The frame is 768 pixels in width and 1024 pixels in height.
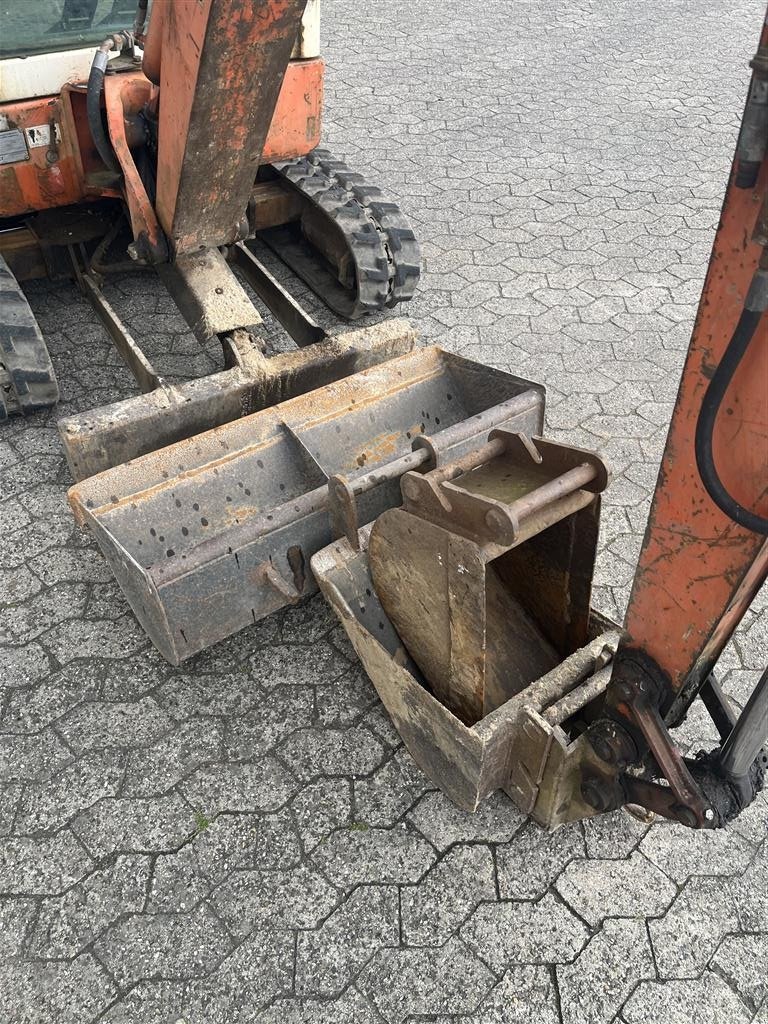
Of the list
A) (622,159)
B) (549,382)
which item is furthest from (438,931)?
(622,159)

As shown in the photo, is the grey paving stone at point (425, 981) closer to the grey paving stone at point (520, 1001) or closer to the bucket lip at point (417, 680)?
the grey paving stone at point (520, 1001)

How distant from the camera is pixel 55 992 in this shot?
2428 millimetres

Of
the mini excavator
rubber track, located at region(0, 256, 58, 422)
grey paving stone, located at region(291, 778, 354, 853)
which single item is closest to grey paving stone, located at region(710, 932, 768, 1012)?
the mini excavator

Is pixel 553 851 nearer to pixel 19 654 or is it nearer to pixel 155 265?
pixel 19 654

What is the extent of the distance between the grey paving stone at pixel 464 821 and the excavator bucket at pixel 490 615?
0.11 meters

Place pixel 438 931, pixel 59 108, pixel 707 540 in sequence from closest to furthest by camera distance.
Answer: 1. pixel 707 540
2. pixel 438 931
3. pixel 59 108

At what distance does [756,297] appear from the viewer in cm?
158

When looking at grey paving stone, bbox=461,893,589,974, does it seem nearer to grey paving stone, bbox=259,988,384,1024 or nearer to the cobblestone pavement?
the cobblestone pavement

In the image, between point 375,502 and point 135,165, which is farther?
point 135,165

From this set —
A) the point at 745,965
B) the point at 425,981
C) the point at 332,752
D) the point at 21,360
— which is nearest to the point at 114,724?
the point at 332,752

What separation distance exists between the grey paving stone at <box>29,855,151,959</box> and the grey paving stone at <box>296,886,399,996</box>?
1.75ft

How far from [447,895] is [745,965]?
86 cm

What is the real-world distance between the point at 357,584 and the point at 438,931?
1.10 metres

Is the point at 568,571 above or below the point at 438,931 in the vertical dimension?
above
